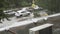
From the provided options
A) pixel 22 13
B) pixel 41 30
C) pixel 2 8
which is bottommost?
pixel 41 30

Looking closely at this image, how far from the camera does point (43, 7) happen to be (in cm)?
437

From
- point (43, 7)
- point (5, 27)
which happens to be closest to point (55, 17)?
point (43, 7)

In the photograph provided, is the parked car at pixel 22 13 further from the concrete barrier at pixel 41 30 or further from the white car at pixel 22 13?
the concrete barrier at pixel 41 30

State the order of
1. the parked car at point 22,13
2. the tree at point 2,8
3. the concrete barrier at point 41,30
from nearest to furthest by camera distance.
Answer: the concrete barrier at point 41,30, the tree at point 2,8, the parked car at point 22,13

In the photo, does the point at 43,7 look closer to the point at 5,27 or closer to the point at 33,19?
the point at 33,19

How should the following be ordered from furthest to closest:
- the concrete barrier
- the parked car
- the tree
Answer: the parked car → the tree → the concrete barrier

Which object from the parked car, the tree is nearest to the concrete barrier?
the tree

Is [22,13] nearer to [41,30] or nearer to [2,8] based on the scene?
[2,8]

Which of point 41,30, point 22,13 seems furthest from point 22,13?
point 41,30

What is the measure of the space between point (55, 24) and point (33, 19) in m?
0.56

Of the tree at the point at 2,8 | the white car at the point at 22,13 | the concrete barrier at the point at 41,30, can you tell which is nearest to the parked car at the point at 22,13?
the white car at the point at 22,13

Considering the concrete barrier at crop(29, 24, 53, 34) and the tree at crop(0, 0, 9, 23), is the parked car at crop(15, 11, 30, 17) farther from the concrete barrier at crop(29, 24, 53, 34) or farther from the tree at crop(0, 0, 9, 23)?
the concrete barrier at crop(29, 24, 53, 34)

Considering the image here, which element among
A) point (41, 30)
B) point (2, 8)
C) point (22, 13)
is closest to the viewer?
point (41, 30)

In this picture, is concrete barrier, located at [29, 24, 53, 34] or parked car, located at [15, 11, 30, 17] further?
parked car, located at [15, 11, 30, 17]
